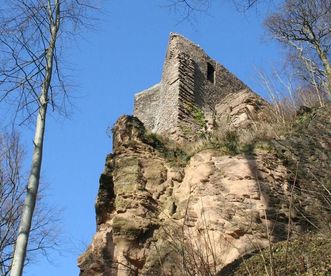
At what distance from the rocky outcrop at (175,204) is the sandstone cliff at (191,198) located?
0.01 meters

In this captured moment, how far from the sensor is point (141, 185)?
27.8 ft

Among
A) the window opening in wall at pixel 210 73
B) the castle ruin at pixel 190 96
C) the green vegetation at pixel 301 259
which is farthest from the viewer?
the window opening in wall at pixel 210 73

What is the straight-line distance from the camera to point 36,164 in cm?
535

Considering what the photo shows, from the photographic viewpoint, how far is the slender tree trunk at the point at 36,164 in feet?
15.6

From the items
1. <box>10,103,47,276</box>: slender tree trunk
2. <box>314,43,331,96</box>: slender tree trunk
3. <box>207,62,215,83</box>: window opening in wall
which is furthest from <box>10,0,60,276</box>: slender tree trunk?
<box>207,62,215,83</box>: window opening in wall

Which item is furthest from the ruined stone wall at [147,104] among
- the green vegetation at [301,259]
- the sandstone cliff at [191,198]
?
the green vegetation at [301,259]

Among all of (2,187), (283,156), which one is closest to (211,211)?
(283,156)

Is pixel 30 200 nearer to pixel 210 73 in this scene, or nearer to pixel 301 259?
pixel 301 259

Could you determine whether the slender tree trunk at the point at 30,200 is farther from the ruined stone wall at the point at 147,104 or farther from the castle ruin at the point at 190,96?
the ruined stone wall at the point at 147,104

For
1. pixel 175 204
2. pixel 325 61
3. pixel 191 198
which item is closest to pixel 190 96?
pixel 325 61

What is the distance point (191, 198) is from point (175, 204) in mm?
→ 331

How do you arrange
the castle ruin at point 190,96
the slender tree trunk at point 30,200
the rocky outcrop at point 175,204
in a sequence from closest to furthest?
the slender tree trunk at point 30,200 → the rocky outcrop at point 175,204 → the castle ruin at point 190,96

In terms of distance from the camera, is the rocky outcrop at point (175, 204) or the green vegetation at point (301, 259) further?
the rocky outcrop at point (175, 204)

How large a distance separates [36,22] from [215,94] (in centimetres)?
961
